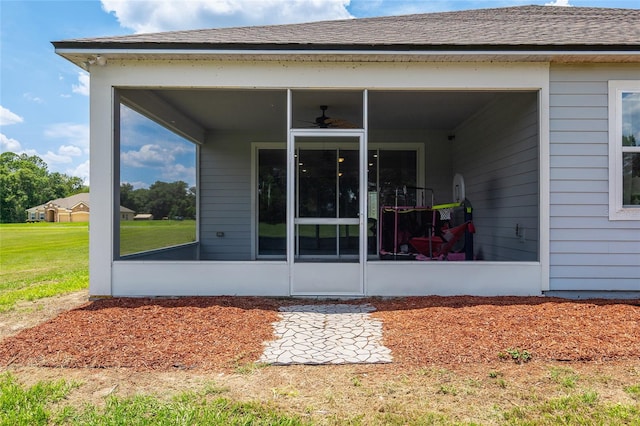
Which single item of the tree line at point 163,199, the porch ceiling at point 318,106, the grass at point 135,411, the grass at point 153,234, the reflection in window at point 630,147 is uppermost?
the porch ceiling at point 318,106

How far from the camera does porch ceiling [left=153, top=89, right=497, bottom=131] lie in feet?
20.2

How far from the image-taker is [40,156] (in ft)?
223

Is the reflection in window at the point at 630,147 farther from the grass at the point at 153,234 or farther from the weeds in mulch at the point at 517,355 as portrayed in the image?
the grass at the point at 153,234

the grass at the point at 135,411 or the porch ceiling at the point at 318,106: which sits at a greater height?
the porch ceiling at the point at 318,106

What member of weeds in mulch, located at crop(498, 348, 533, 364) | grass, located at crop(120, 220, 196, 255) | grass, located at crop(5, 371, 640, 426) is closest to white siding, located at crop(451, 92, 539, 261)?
weeds in mulch, located at crop(498, 348, 533, 364)

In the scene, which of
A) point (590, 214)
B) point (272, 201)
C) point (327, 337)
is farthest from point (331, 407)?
point (272, 201)

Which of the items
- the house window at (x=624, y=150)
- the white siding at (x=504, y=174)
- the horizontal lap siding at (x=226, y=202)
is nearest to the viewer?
the house window at (x=624, y=150)

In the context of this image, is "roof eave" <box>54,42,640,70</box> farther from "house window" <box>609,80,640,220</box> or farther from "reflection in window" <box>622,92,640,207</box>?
"reflection in window" <box>622,92,640,207</box>

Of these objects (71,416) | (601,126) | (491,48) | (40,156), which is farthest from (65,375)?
(40,156)

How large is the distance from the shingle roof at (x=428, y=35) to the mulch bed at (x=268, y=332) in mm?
3090

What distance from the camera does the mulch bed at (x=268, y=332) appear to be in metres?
3.22

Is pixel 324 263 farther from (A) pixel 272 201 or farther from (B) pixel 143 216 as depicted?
(A) pixel 272 201

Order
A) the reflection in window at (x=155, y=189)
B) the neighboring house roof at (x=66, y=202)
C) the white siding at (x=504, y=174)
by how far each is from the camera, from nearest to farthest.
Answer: the white siding at (x=504, y=174) → the reflection in window at (x=155, y=189) → the neighboring house roof at (x=66, y=202)

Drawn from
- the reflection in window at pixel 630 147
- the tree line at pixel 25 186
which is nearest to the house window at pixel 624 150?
the reflection in window at pixel 630 147
